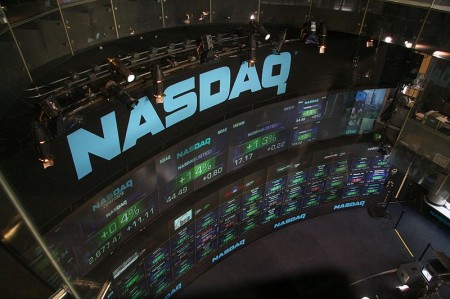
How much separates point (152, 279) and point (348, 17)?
226 inches

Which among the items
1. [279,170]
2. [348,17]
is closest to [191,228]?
[279,170]

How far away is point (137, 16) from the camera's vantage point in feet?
15.2

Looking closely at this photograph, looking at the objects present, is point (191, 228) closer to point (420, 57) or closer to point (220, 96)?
point (220, 96)

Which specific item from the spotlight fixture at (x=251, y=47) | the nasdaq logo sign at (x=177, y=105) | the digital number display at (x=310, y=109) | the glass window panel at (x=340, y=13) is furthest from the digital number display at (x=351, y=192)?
the spotlight fixture at (x=251, y=47)

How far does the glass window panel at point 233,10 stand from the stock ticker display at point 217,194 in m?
1.55

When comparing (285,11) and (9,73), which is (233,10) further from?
(9,73)

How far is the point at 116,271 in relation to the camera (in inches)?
194

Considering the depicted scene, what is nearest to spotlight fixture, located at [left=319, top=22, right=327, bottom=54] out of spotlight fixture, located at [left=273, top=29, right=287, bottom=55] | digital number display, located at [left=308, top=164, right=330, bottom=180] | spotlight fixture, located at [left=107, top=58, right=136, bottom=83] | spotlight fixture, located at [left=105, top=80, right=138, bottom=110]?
spotlight fixture, located at [left=273, top=29, right=287, bottom=55]

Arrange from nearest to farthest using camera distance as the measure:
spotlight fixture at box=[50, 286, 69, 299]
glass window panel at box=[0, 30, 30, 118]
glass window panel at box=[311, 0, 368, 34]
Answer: spotlight fixture at box=[50, 286, 69, 299]
glass window panel at box=[0, 30, 30, 118]
glass window panel at box=[311, 0, 368, 34]

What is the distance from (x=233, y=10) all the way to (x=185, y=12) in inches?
32.3

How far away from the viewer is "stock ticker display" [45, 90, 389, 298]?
450 centimetres

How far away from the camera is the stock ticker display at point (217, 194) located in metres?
4.50

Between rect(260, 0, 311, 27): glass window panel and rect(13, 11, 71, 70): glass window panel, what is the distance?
323 cm

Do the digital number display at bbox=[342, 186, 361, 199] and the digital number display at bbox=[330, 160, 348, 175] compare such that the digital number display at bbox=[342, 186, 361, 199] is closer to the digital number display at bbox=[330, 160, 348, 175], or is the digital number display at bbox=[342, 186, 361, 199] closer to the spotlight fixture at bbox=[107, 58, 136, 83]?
the digital number display at bbox=[330, 160, 348, 175]
